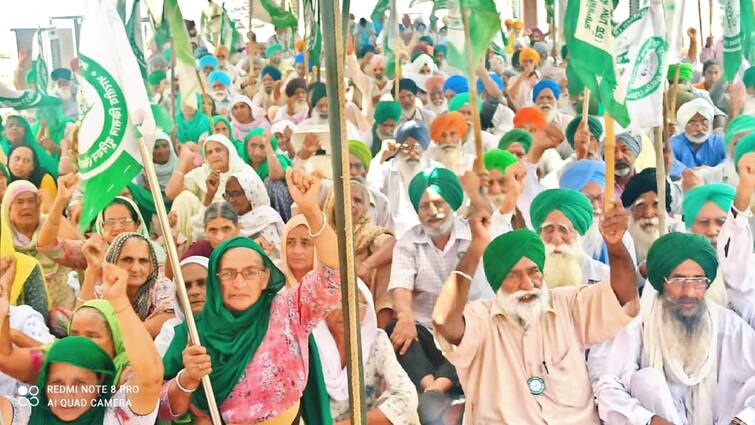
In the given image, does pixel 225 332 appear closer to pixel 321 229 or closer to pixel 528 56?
pixel 321 229

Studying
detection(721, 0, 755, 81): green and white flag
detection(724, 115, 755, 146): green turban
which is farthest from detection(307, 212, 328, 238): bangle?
detection(721, 0, 755, 81): green and white flag

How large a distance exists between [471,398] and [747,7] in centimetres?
222

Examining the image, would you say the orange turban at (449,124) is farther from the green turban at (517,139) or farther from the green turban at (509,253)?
the green turban at (509,253)

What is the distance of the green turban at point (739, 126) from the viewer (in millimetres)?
3971

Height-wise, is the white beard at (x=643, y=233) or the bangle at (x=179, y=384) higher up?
the white beard at (x=643, y=233)

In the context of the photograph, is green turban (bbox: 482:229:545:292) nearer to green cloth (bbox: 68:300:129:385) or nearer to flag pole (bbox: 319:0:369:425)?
flag pole (bbox: 319:0:369:425)

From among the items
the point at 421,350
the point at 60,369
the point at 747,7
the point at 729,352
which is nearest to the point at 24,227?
the point at 60,369

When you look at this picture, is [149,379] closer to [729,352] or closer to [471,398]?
[471,398]

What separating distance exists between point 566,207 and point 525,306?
365 millimetres

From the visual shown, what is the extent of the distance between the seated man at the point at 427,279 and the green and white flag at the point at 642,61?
0.68 m

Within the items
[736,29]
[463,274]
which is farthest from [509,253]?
[736,29]

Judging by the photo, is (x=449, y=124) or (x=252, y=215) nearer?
(x=252, y=215)

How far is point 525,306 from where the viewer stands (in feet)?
11.8

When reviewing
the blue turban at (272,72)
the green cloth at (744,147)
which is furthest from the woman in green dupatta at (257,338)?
the blue turban at (272,72)
